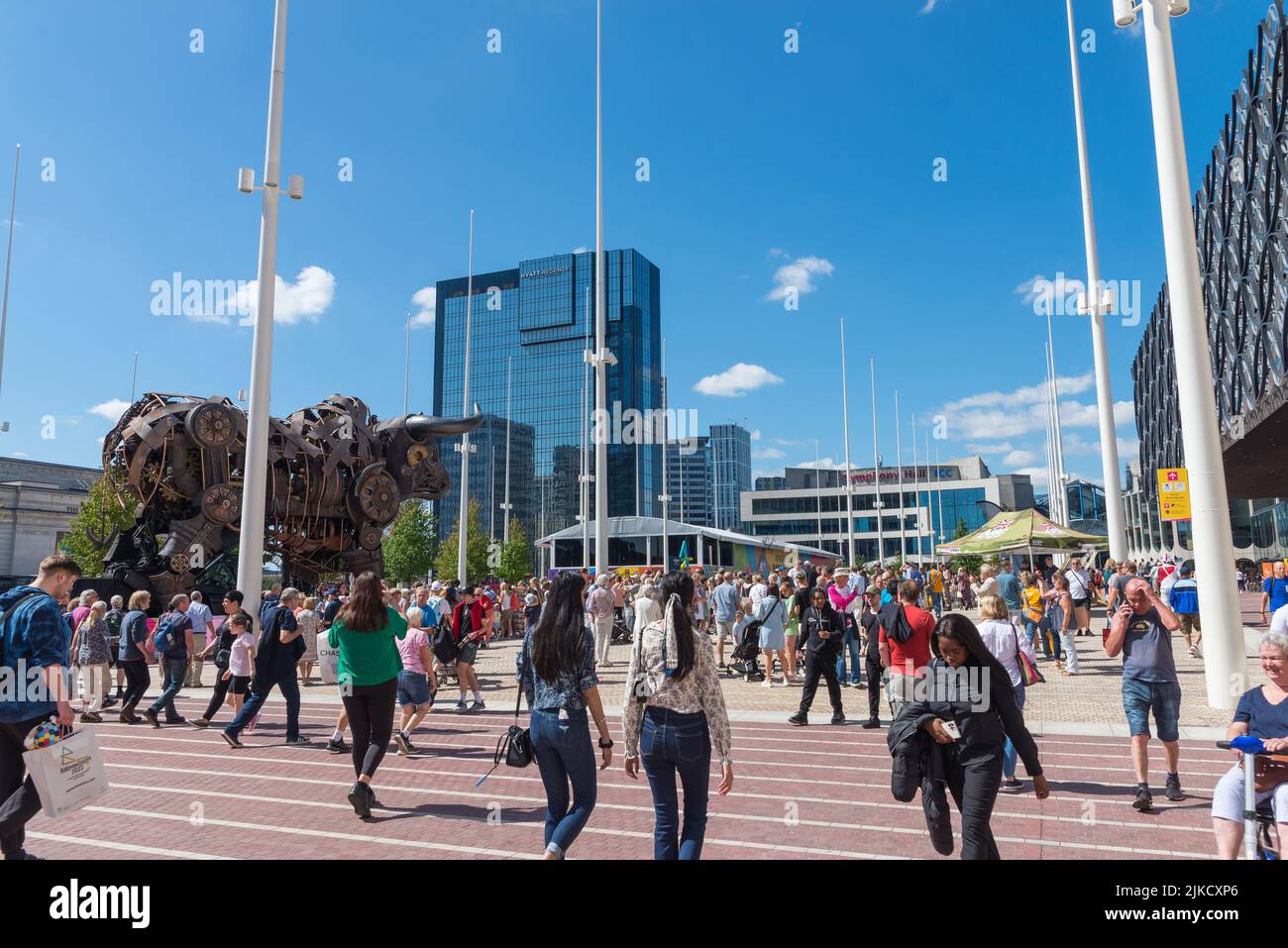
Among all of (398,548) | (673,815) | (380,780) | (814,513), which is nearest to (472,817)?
(380,780)

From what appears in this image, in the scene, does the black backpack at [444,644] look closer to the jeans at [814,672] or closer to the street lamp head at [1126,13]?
the jeans at [814,672]

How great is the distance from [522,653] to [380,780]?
3.89m

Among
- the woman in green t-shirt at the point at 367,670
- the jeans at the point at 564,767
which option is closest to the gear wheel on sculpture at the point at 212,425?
the woman in green t-shirt at the point at 367,670

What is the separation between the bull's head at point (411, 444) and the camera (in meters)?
29.5

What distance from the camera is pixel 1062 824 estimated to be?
6371mm

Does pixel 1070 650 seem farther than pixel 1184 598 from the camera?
No

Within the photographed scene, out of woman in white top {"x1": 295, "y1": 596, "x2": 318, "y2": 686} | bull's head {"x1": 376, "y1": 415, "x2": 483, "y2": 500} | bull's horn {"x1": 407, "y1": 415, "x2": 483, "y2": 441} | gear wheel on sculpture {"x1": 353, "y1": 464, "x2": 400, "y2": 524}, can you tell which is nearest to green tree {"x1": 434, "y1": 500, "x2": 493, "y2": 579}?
bull's head {"x1": 376, "y1": 415, "x2": 483, "y2": 500}

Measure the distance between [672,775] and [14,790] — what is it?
13.3ft

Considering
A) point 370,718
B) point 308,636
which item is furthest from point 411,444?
point 370,718

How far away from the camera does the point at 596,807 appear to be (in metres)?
7.10

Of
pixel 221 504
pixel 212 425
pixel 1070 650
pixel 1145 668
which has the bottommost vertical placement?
pixel 1070 650

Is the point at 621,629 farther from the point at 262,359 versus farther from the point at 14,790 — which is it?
the point at 14,790

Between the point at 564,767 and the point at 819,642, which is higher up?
the point at 819,642

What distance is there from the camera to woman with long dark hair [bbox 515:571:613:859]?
4.86 m
